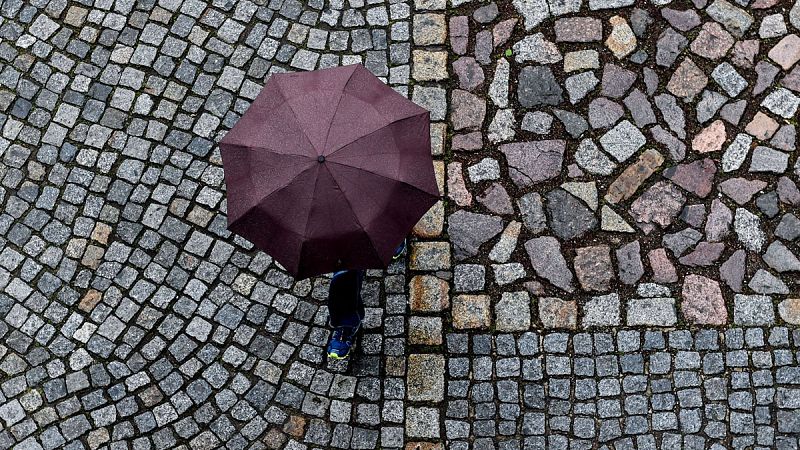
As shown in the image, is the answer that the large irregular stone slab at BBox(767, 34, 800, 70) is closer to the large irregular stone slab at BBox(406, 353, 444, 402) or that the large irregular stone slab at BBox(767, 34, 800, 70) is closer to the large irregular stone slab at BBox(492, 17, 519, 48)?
the large irregular stone slab at BBox(492, 17, 519, 48)

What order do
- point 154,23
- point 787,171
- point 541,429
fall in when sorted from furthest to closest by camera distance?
point 154,23 → point 787,171 → point 541,429

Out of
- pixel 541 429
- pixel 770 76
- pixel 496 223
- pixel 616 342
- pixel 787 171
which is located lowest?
pixel 541 429

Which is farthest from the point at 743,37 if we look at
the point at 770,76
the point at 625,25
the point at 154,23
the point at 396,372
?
the point at 154,23

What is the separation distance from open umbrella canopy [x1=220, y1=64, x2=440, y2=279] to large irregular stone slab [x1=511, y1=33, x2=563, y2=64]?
1902mm

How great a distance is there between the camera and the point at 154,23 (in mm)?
6789

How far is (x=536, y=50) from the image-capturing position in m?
6.54

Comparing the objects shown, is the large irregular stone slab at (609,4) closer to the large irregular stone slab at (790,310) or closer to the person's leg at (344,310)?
the large irregular stone slab at (790,310)

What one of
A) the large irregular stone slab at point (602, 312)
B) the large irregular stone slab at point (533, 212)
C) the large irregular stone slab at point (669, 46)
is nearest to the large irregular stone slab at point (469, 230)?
the large irregular stone slab at point (533, 212)

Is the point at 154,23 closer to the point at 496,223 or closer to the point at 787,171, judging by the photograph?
the point at 496,223

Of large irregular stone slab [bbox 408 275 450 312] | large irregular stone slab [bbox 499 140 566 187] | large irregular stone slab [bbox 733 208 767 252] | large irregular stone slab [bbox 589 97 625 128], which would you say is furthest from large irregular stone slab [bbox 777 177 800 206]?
large irregular stone slab [bbox 408 275 450 312]

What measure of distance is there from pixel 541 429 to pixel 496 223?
1551mm

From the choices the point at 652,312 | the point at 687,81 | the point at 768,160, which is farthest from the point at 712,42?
the point at 652,312

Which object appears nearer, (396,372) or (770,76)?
(396,372)

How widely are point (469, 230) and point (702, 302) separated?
179 centimetres
